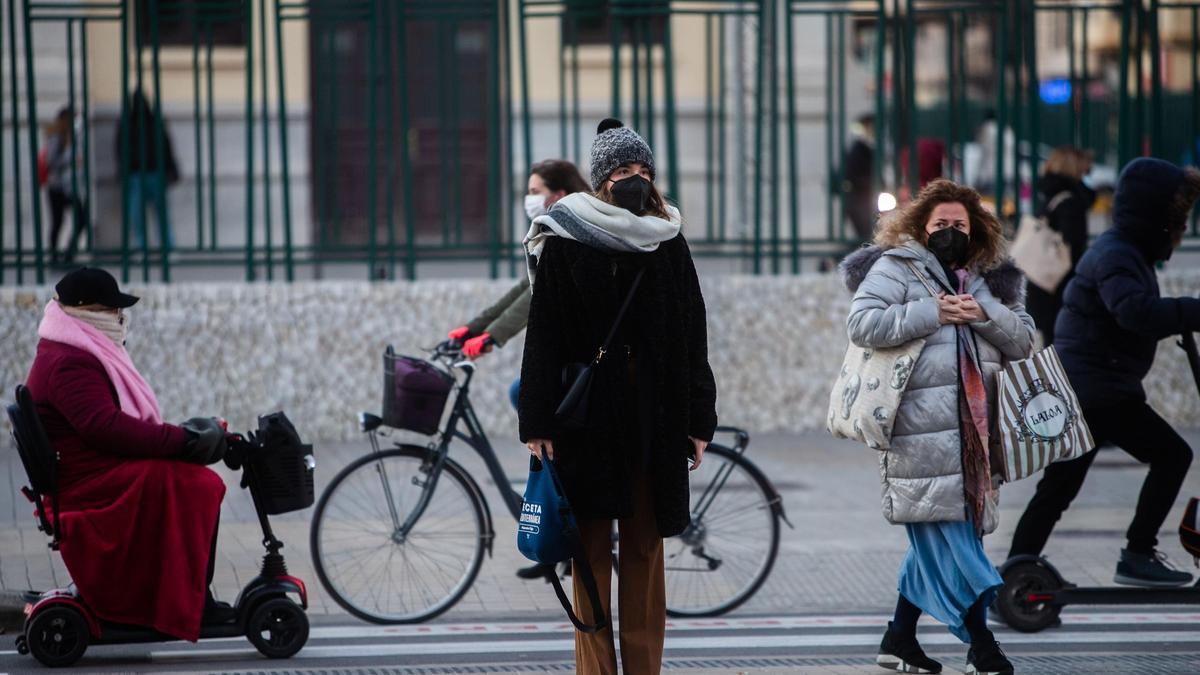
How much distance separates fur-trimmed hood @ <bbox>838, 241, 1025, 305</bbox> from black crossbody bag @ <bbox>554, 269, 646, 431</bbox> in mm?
1218

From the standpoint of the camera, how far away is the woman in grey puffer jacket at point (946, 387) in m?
5.25

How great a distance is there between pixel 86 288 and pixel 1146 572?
156 inches

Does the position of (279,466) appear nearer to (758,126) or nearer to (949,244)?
→ (949,244)

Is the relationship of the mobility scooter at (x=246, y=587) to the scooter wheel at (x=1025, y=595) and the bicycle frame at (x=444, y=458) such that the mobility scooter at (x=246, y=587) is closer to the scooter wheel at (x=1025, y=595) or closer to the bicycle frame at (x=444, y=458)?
the bicycle frame at (x=444, y=458)

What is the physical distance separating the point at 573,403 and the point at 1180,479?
283 cm

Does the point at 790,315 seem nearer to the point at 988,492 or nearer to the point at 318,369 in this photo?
the point at 318,369

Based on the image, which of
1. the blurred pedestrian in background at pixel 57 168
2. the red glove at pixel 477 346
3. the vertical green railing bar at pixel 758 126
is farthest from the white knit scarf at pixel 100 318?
the blurred pedestrian in background at pixel 57 168

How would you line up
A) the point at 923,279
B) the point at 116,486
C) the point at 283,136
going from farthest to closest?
the point at 283,136 < the point at 116,486 < the point at 923,279

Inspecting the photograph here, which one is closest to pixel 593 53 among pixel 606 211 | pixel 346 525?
pixel 346 525

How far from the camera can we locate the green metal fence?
33.0 feet

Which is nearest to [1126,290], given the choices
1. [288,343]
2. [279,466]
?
[279,466]

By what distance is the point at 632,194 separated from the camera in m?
4.52

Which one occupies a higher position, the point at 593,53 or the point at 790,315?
the point at 593,53

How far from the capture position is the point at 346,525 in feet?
21.0
